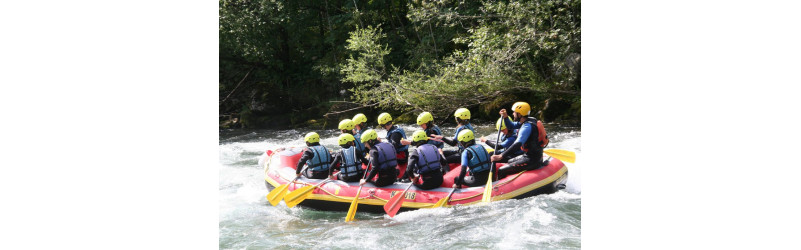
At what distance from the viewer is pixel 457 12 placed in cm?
1109

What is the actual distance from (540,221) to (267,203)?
3519 mm

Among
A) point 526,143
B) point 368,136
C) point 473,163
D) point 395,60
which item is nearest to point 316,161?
point 368,136

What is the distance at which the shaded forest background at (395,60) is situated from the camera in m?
9.00

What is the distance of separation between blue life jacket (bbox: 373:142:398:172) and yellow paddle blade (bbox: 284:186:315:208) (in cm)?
91

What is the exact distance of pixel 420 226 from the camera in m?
5.12

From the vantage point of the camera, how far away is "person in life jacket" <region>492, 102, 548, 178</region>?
5.29 metres

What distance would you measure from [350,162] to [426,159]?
964mm

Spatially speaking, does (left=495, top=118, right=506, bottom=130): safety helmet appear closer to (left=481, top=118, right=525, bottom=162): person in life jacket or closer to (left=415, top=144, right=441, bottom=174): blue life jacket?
(left=481, top=118, right=525, bottom=162): person in life jacket

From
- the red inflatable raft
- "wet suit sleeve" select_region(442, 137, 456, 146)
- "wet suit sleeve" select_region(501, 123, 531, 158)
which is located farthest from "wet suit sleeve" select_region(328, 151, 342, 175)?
"wet suit sleeve" select_region(501, 123, 531, 158)

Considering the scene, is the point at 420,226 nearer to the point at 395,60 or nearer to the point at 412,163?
the point at 412,163

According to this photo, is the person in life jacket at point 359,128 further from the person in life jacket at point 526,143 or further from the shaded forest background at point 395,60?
the shaded forest background at point 395,60

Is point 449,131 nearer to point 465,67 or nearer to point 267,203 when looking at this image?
point 465,67
